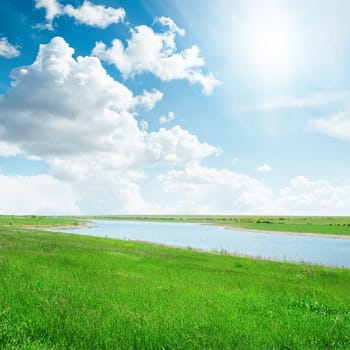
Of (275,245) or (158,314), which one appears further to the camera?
(275,245)

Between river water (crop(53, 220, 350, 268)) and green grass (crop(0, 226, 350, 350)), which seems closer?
green grass (crop(0, 226, 350, 350))

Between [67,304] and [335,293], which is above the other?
[67,304]

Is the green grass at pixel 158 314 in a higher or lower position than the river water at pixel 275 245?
higher

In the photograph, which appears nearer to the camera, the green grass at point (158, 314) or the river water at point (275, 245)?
the green grass at point (158, 314)

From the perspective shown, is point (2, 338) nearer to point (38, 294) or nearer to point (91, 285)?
point (38, 294)

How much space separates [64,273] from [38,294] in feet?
14.8

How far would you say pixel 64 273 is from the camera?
48.5 feet

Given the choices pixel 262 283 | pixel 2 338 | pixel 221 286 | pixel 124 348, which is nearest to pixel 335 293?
pixel 262 283

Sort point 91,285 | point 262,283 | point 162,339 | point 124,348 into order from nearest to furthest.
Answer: point 124,348, point 162,339, point 91,285, point 262,283

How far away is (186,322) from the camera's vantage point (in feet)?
28.0

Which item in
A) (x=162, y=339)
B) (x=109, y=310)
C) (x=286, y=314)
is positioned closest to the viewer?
(x=162, y=339)

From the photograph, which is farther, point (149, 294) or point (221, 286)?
point (221, 286)

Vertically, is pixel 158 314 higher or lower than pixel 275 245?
higher

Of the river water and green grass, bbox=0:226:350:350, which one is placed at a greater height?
green grass, bbox=0:226:350:350
